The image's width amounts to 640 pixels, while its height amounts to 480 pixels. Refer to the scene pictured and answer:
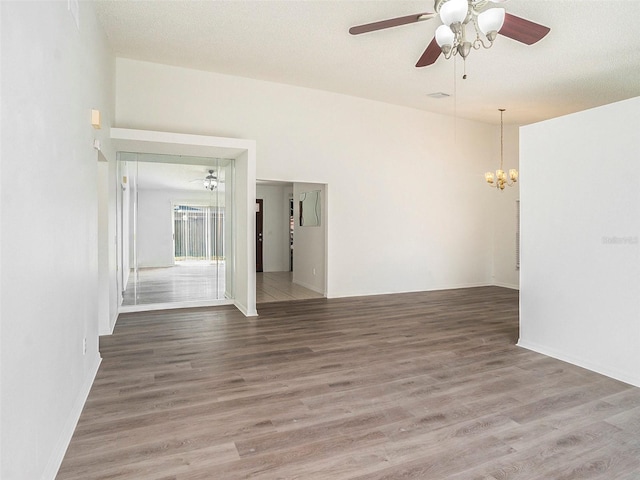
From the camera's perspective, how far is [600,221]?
3555 millimetres

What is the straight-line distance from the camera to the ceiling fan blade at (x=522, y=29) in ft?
10.1

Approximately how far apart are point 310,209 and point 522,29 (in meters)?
5.26

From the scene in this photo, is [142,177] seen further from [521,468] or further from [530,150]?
[521,468]

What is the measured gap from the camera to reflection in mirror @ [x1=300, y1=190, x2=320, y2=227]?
762 cm

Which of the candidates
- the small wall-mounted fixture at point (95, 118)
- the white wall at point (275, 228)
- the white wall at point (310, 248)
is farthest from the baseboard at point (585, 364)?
the white wall at point (275, 228)

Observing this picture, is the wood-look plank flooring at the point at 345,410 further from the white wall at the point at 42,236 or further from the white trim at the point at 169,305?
the white trim at the point at 169,305

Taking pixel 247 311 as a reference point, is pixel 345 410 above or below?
below

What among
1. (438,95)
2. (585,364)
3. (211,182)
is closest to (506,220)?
(438,95)

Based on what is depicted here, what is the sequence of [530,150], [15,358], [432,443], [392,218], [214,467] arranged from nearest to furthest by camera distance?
1. [15,358]
2. [214,467]
3. [432,443]
4. [530,150]
5. [392,218]

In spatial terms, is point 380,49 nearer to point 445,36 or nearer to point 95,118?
point 445,36

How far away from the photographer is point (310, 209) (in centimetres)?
799

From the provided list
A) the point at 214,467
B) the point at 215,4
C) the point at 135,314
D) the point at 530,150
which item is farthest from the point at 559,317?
the point at 135,314

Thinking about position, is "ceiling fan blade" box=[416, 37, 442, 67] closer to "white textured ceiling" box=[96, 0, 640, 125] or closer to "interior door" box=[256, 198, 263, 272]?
"white textured ceiling" box=[96, 0, 640, 125]

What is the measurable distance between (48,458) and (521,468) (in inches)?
99.1
